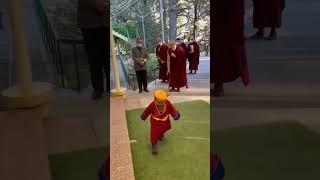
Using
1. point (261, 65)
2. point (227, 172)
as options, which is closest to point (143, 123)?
point (227, 172)

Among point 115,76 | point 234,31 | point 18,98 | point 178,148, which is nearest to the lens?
point 18,98

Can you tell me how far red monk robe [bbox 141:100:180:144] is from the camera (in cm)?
111

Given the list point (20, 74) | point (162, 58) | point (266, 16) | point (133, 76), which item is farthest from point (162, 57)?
point (20, 74)

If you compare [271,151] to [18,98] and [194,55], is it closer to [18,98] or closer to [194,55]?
[194,55]

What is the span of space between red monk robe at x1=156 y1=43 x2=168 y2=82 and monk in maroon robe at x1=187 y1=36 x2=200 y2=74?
87mm

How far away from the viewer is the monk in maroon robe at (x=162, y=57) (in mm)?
1153

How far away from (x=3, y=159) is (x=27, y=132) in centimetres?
8

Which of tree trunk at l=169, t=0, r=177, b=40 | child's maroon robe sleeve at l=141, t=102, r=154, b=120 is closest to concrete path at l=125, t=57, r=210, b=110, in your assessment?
child's maroon robe sleeve at l=141, t=102, r=154, b=120

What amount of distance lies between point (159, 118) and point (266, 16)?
0.46 meters

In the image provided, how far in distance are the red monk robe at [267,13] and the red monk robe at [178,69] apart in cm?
33

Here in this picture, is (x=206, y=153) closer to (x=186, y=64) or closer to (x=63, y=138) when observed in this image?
(x=186, y=64)

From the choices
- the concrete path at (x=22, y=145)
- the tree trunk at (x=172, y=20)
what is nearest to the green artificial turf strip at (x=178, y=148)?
the tree trunk at (x=172, y=20)

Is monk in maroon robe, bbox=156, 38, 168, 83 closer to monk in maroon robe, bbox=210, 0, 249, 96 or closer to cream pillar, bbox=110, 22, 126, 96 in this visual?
cream pillar, bbox=110, 22, 126, 96

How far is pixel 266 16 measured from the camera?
2.80 feet
